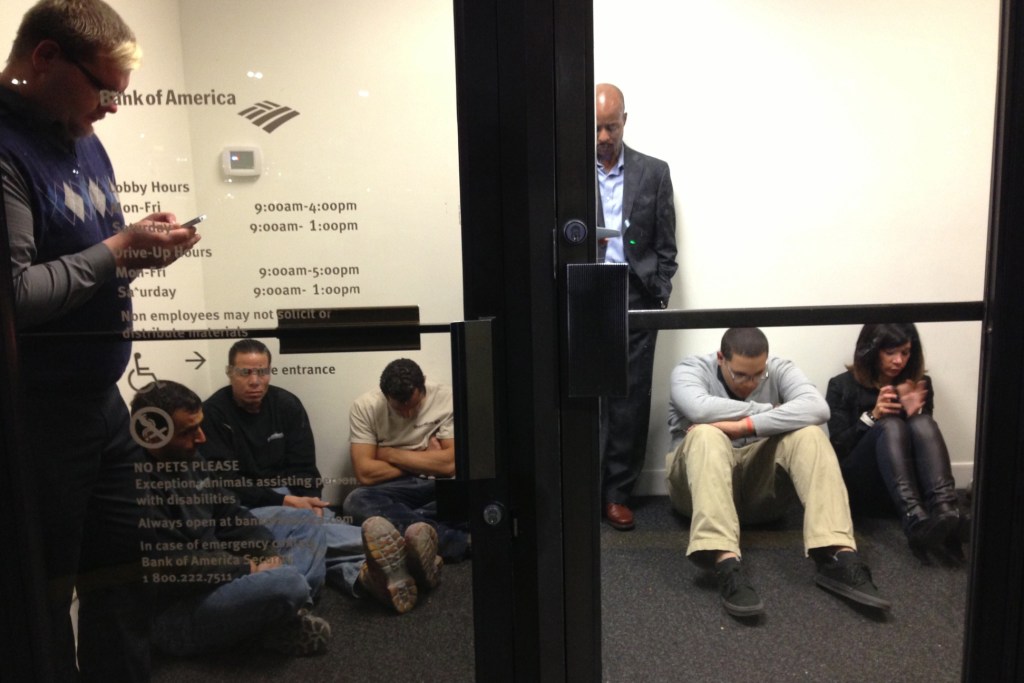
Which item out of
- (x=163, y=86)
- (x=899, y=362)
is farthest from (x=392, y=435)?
(x=899, y=362)

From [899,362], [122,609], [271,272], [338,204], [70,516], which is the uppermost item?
[338,204]

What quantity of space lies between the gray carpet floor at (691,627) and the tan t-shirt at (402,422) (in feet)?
0.85

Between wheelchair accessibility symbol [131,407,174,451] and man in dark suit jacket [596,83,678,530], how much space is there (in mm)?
789

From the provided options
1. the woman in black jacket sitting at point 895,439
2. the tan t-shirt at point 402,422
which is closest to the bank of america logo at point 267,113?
the tan t-shirt at point 402,422

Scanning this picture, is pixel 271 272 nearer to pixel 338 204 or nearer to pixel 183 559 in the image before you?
pixel 338 204

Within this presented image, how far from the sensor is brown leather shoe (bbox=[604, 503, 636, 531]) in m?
1.26

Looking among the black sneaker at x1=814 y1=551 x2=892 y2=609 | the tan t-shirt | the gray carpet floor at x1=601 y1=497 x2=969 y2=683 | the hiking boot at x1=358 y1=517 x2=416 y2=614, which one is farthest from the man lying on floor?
the black sneaker at x1=814 y1=551 x2=892 y2=609

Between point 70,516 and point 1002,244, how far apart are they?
1766mm

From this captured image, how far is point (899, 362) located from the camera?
1.24m

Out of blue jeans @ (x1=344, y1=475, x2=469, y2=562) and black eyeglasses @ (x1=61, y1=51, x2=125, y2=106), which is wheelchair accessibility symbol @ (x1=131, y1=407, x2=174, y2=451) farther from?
black eyeglasses @ (x1=61, y1=51, x2=125, y2=106)

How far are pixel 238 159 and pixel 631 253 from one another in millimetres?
702

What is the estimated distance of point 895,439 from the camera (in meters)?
1.25

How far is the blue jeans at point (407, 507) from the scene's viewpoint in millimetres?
1234

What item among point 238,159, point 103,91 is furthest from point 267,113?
point 103,91
